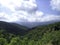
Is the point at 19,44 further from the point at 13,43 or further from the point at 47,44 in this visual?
the point at 47,44

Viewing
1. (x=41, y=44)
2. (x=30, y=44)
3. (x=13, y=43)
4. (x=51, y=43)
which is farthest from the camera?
(x=51, y=43)

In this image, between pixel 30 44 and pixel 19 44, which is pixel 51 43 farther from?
pixel 19 44

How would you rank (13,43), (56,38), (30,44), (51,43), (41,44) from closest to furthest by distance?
(13,43), (30,44), (41,44), (51,43), (56,38)

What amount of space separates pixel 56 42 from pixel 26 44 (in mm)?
25346

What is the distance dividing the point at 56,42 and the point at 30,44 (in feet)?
87.9

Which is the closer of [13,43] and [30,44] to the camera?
[13,43]

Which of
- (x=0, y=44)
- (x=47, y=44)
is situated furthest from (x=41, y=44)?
(x=0, y=44)

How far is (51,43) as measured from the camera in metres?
117

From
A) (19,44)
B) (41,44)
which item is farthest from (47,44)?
(19,44)

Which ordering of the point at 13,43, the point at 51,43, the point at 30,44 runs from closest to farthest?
1. the point at 13,43
2. the point at 30,44
3. the point at 51,43

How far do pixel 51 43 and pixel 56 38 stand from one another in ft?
41.7

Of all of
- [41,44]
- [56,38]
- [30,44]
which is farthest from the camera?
[56,38]

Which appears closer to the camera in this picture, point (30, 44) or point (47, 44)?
point (30, 44)

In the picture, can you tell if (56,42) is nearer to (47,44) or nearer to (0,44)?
(47,44)
